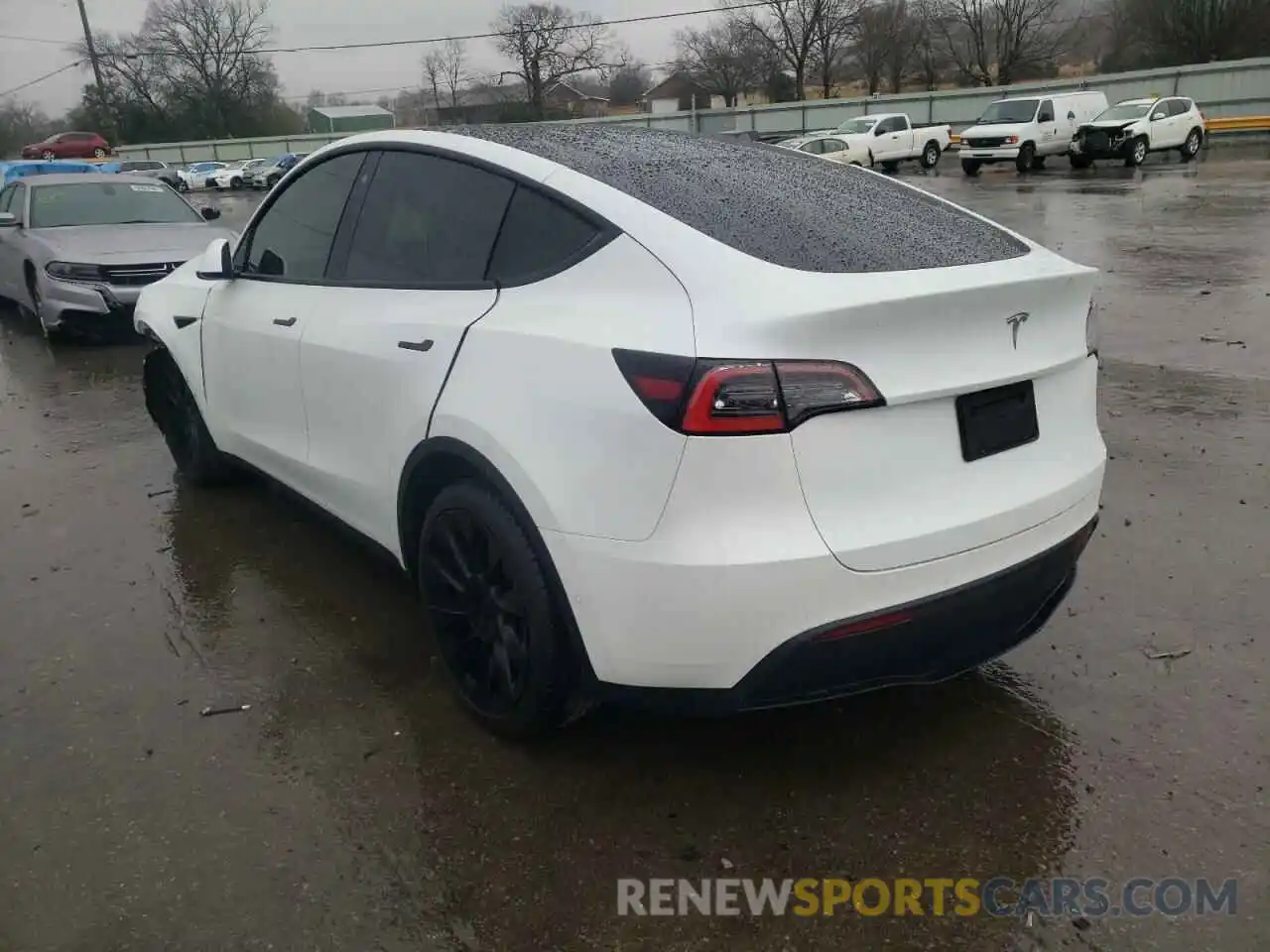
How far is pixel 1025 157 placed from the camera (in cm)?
2686

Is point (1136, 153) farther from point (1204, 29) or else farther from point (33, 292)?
point (33, 292)

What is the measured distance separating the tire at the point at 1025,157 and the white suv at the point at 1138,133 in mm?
990

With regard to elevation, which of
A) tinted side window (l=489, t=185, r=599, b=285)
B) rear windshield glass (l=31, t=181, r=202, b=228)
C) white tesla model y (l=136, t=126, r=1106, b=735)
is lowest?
white tesla model y (l=136, t=126, r=1106, b=735)

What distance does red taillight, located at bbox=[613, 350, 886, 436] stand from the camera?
7.22ft

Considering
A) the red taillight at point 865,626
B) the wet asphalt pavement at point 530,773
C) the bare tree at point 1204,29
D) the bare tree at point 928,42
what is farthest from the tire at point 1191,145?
the bare tree at point 928,42

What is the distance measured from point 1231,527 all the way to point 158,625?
429 centimetres

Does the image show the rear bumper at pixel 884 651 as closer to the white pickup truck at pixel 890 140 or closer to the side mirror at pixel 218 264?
the side mirror at pixel 218 264

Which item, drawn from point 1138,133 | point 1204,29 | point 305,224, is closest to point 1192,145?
point 1138,133

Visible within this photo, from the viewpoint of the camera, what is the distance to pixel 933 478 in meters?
2.37

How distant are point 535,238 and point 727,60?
256 feet

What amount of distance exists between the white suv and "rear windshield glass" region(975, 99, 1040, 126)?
1.38 metres

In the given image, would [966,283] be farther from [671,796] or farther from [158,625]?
[158,625]

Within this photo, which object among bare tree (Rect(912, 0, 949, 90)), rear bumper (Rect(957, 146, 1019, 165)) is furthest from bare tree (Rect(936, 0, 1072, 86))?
rear bumper (Rect(957, 146, 1019, 165))

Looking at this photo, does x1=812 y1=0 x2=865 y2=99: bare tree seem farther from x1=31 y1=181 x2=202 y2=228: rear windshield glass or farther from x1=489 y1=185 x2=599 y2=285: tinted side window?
x1=489 y1=185 x2=599 y2=285: tinted side window
